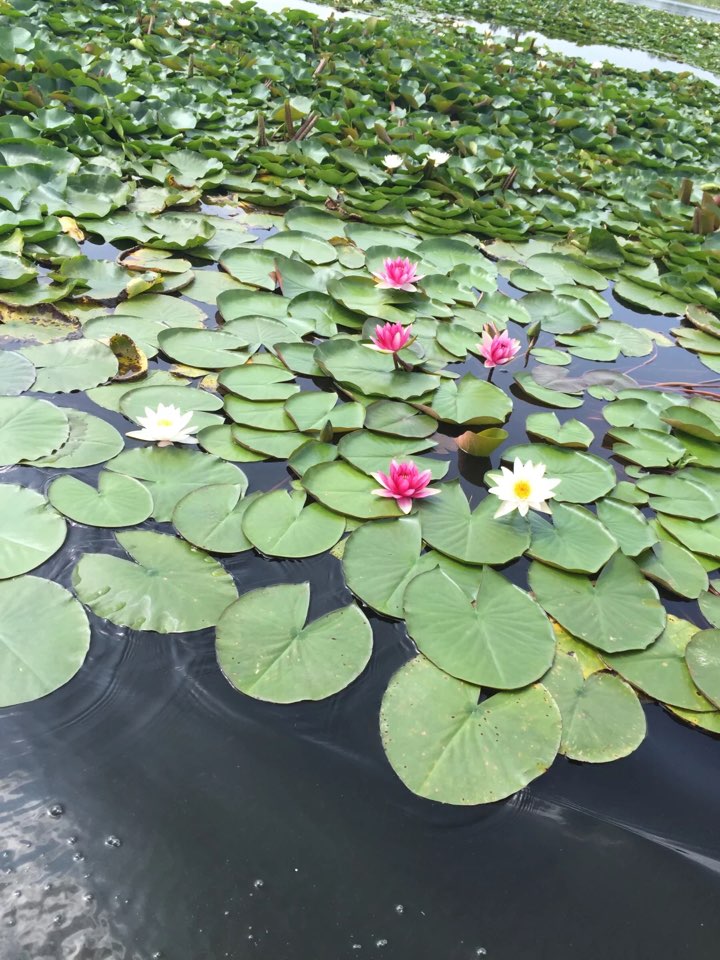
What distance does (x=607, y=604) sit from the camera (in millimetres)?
1669

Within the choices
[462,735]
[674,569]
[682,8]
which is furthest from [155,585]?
[682,8]

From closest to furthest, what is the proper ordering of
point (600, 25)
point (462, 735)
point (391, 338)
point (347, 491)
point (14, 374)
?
point (462, 735) < point (347, 491) < point (14, 374) < point (391, 338) < point (600, 25)

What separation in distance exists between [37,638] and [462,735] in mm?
930

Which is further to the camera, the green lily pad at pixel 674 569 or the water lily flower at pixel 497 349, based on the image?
the water lily flower at pixel 497 349

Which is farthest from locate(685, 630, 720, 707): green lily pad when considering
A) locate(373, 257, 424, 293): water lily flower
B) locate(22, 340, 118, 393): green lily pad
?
locate(22, 340, 118, 393): green lily pad

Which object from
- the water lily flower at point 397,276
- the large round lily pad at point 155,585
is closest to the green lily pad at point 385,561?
the large round lily pad at point 155,585

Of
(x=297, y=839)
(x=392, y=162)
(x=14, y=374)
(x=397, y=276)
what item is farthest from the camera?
(x=392, y=162)

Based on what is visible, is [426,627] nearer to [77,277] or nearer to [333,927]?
[333,927]

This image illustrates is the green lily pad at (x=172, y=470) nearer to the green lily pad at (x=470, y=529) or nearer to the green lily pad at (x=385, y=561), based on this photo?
the green lily pad at (x=385, y=561)

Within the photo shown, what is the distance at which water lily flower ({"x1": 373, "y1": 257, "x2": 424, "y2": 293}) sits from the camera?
2.70m

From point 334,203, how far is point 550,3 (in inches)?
500

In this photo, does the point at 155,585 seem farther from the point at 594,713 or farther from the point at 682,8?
the point at 682,8

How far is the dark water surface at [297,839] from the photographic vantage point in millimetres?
1071

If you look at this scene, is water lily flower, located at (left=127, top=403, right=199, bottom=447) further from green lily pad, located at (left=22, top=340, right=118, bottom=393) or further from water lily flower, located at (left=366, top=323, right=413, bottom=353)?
water lily flower, located at (left=366, top=323, right=413, bottom=353)
